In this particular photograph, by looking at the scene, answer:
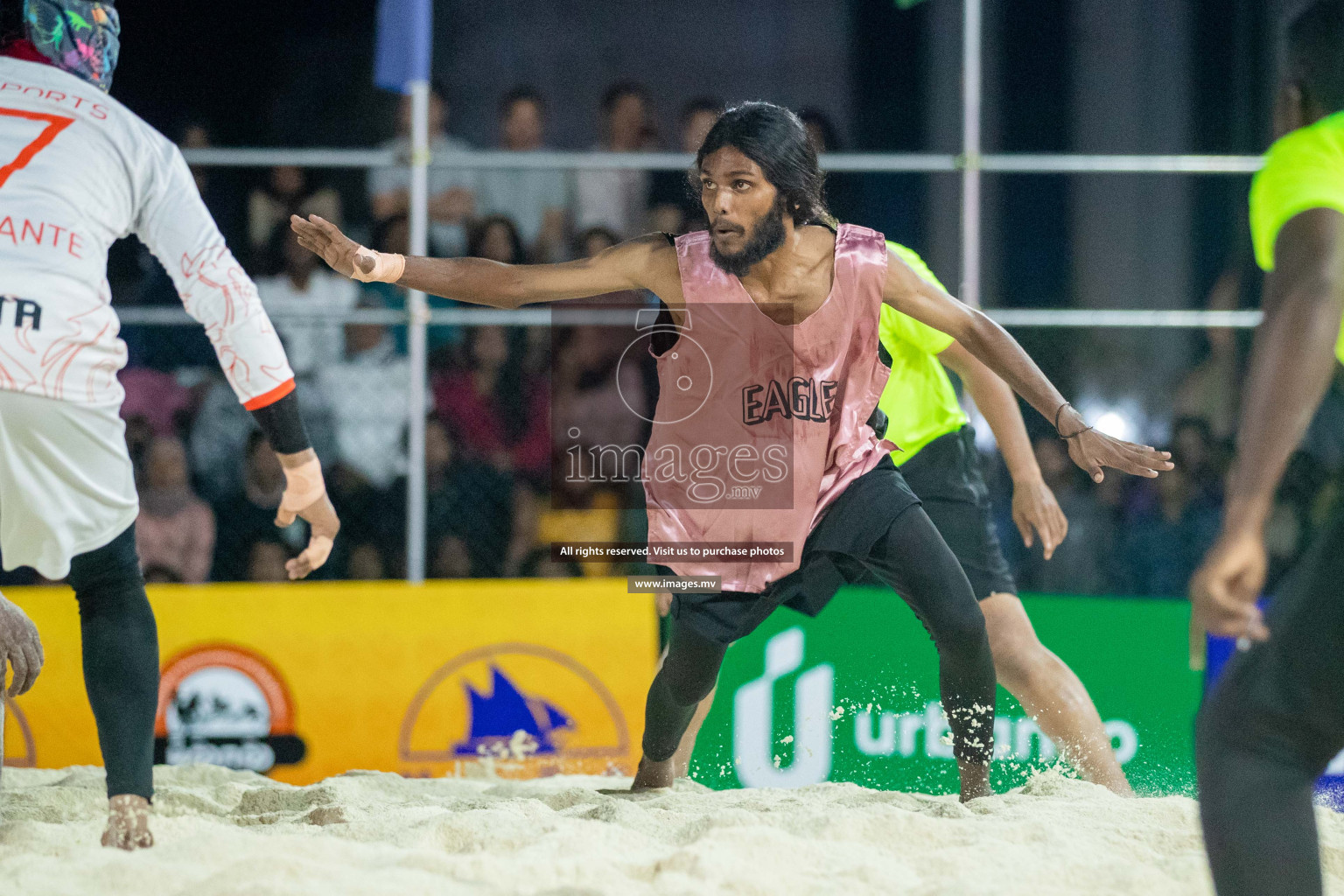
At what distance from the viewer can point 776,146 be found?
134 inches

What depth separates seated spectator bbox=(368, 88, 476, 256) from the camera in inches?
239

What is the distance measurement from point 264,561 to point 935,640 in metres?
3.37

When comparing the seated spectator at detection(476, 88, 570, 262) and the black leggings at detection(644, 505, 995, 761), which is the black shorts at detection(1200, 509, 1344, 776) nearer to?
the black leggings at detection(644, 505, 995, 761)

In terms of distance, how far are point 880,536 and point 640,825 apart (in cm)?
96

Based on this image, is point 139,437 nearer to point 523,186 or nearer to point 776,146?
point 523,186

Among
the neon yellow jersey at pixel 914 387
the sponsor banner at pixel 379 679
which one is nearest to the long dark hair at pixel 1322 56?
the neon yellow jersey at pixel 914 387

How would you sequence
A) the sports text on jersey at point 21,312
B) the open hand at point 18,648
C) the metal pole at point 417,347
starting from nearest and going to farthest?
1. the sports text on jersey at point 21,312
2. the open hand at point 18,648
3. the metal pole at point 417,347

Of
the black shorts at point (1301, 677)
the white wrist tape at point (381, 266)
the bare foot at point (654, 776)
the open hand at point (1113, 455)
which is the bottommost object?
the bare foot at point (654, 776)

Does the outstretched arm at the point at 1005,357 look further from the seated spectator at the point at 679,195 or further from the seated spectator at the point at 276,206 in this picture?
the seated spectator at the point at 276,206

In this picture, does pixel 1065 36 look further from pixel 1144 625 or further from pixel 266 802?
pixel 266 802

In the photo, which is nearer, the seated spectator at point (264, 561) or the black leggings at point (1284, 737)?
the black leggings at point (1284, 737)

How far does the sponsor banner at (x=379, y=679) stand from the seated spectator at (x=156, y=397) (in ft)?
3.44

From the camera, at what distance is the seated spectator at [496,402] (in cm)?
585

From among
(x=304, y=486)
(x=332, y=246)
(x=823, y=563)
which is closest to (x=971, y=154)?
(x=823, y=563)
